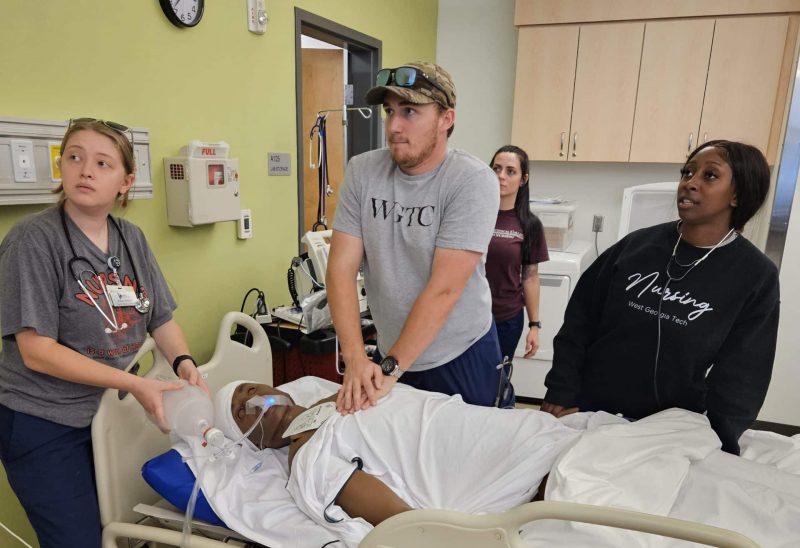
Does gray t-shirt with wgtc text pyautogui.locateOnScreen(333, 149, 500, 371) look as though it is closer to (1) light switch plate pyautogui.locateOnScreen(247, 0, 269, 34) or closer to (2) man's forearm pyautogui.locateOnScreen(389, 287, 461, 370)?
(2) man's forearm pyautogui.locateOnScreen(389, 287, 461, 370)

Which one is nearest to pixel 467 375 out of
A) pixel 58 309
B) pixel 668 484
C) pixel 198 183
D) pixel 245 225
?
pixel 668 484

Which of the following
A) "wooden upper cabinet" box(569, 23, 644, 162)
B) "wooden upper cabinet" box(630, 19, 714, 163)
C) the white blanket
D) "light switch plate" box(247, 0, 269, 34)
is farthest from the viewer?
"wooden upper cabinet" box(569, 23, 644, 162)

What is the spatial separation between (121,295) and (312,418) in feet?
1.95

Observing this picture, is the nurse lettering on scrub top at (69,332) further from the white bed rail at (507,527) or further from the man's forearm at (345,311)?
the white bed rail at (507,527)

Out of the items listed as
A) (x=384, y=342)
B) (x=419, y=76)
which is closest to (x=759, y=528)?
(x=384, y=342)

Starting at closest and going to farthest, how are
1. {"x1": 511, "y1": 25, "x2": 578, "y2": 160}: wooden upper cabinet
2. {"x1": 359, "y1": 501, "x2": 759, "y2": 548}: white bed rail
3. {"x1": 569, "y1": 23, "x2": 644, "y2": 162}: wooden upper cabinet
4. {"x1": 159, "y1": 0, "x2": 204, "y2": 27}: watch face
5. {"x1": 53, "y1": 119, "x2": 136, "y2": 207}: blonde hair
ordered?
{"x1": 359, "y1": 501, "x2": 759, "y2": 548}: white bed rail → {"x1": 53, "y1": 119, "x2": 136, "y2": 207}: blonde hair → {"x1": 159, "y1": 0, "x2": 204, "y2": 27}: watch face → {"x1": 569, "y1": 23, "x2": 644, "y2": 162}: wooden upper cabinet → {"x1": 511, "y1": 25, "x2": 578, "y2": 160}: wooden upper cabinet

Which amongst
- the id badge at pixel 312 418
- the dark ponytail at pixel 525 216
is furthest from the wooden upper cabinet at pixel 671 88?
the id badge at pixel 312 418

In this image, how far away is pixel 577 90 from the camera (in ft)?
11.8

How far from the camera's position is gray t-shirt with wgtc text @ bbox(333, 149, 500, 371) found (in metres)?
1.43

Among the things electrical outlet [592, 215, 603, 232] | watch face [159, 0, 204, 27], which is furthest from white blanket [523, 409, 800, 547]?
electrical outlet [592, 215, 603, 232]

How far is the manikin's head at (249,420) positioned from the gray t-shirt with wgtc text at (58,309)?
0.37 meters

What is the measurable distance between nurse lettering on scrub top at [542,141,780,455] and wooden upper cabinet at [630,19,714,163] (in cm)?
228

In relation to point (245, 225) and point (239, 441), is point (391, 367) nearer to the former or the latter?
point (239, 441)

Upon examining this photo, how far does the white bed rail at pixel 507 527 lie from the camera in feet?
2.66
